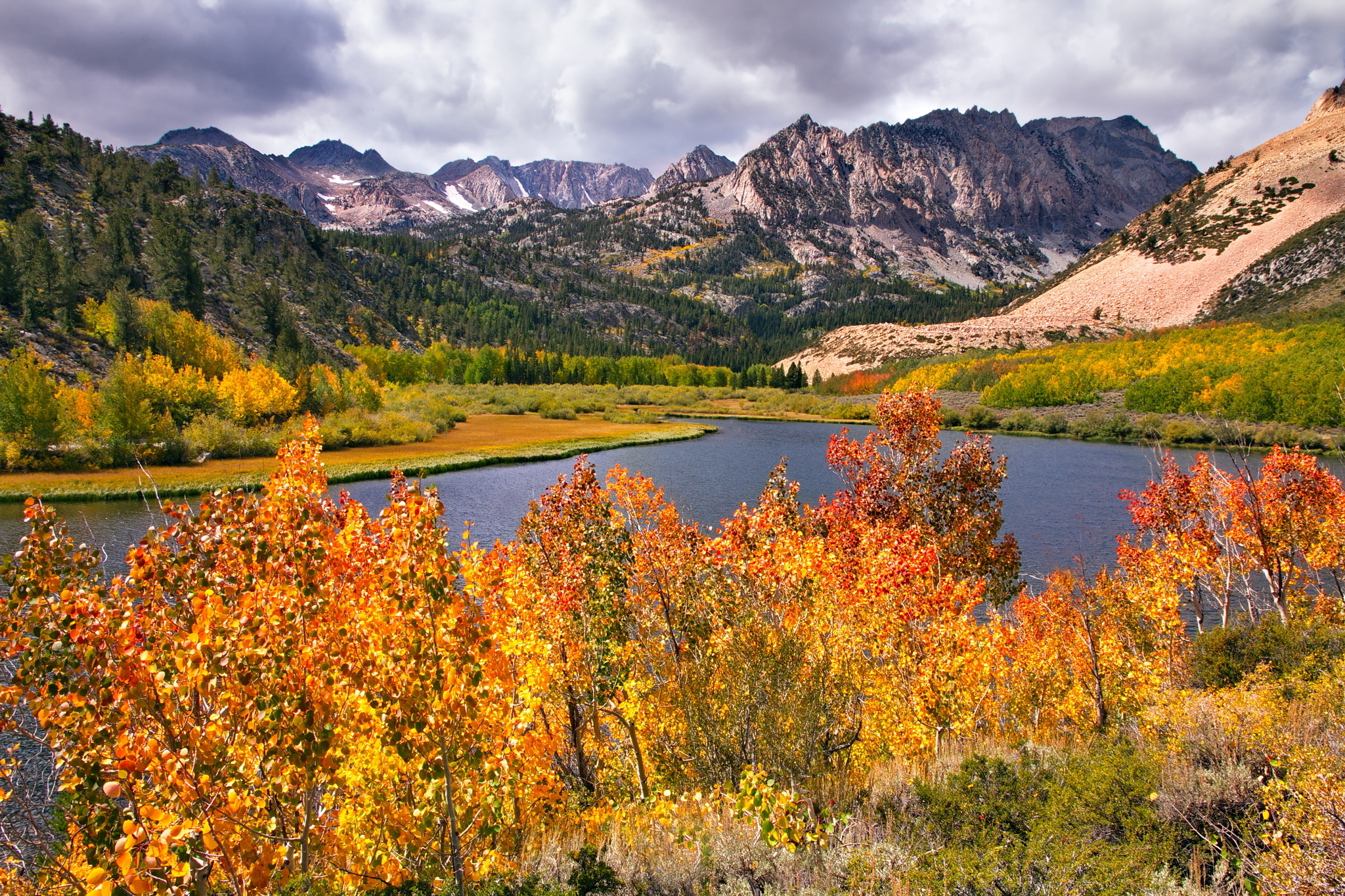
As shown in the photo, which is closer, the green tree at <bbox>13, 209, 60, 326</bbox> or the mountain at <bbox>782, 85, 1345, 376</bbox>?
the green tree at <bbox>13, 209, 60, 326</bbox>

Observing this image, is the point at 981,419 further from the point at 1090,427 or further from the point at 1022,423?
the point at 1090,427

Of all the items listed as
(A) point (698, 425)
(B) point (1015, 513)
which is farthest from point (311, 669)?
(A) point (698, 425)

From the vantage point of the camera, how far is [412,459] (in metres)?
66.8

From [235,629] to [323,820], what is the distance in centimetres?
483

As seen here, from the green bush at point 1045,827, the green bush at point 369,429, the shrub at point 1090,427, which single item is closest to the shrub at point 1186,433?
A: the shrub at point 1090,427

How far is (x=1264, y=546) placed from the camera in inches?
689

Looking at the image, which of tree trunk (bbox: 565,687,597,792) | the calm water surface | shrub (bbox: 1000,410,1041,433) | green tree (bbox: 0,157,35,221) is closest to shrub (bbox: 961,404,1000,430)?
shrub (bbox: 1000,410,1041,433)

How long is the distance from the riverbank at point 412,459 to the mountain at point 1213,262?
112 m

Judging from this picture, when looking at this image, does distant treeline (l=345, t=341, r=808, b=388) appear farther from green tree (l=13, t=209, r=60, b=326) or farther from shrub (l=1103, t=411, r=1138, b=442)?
shrub (l=1103, t=411, r=1138, b=442)

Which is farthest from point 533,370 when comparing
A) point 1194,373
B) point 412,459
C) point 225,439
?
point 1194,373

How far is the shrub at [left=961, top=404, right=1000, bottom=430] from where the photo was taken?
369 ft

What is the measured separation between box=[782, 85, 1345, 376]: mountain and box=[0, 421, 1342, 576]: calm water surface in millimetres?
84708

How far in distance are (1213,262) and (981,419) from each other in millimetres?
92556

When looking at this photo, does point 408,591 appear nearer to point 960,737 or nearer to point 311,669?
point 311,669
